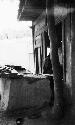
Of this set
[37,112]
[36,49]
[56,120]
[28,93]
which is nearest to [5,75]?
[28,93]

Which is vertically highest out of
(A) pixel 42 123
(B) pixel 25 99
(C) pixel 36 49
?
(C) pixel 36 49

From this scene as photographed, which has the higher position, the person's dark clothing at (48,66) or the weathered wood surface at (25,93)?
the person's dark clothing at (48,66)

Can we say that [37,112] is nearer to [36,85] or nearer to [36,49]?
[36,85]

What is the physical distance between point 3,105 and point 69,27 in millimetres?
3167

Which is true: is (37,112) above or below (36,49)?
below

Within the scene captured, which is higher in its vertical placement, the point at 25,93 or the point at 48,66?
the point at 48,66

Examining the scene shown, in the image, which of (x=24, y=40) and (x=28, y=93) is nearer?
(x=28, y=93)

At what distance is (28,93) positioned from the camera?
6785 millimetres

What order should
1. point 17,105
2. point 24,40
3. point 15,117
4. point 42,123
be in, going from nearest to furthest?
point 42,123 → point 15,117 → point 17,105 → point 24,40

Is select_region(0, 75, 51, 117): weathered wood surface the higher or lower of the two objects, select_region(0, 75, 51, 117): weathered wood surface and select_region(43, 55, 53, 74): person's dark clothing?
the lower

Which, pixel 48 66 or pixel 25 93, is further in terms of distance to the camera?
pixel 48 66

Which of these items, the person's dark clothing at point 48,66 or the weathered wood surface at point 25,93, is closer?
the weathered wood surface at point 25,93

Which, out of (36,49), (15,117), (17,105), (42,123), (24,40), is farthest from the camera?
(24,40)

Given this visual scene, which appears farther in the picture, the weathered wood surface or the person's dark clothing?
the person's dark clothing
